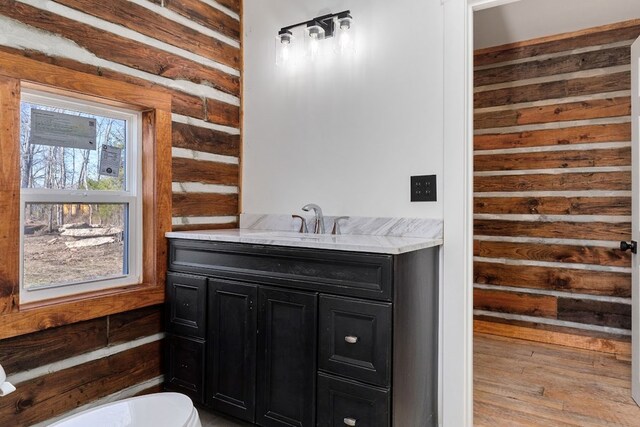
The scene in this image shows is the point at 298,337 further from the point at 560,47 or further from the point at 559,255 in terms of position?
the point at 560,47

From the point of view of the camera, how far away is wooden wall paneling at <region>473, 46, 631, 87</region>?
129 inches

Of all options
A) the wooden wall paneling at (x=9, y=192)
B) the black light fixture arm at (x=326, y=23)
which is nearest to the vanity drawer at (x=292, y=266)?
the wooden wall paneling at (x=9, y=192)

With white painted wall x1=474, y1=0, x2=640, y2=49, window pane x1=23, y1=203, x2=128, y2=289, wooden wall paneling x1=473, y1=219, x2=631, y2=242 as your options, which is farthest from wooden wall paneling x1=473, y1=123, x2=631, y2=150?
window pane x1=23, y1=203, x2=128, y2=289

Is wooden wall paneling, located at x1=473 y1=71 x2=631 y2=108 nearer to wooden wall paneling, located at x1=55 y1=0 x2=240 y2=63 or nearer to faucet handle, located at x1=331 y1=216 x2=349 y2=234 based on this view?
faucet handle, located at x1=331 y1=216 x2=349 y2=234

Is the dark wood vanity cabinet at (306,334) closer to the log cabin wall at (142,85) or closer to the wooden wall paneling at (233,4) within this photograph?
the log cabin wall at (142,85)

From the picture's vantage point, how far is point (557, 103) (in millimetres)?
3480

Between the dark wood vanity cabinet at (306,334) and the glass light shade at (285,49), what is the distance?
1344 millimetres

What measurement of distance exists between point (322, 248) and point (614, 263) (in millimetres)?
2941

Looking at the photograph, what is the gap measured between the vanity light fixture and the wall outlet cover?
919 millimetres

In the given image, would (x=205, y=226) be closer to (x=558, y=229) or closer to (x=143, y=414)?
(x=143, y=414)

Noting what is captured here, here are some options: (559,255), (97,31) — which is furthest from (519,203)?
(97,31)

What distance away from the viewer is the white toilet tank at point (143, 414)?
1382 millimetres

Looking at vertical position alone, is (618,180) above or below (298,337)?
above

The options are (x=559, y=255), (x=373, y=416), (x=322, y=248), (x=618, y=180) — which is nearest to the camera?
(x=373, y=416)
